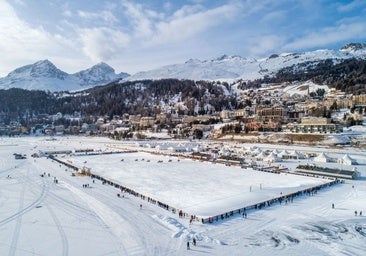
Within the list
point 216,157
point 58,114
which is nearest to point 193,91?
point 58,114

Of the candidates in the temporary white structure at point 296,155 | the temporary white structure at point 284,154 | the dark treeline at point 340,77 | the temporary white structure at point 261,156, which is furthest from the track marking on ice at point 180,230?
the dark treeline at point 340,77

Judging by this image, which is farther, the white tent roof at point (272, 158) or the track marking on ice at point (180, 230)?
the white tent roof at point (272, 158)

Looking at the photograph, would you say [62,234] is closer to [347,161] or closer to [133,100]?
[347,161]

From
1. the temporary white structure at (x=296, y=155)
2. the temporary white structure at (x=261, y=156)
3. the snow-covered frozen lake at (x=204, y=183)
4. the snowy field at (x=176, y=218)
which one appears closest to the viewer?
the snowy field at (x=176, y=218)

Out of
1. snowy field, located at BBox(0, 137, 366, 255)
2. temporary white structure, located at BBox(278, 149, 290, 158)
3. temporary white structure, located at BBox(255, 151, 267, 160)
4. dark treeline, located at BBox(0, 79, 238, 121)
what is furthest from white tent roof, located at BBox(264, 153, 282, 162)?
dark treeline, located at BBox(0, 79, 238, 121)

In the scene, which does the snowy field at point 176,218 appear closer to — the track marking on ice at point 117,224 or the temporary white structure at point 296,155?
the track marking on ice at point 117,224

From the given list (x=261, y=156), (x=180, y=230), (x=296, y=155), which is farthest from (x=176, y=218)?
(x=296, y=155)

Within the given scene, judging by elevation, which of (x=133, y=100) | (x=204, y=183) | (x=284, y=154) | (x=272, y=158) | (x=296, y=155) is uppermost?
(x=133, y=100)
